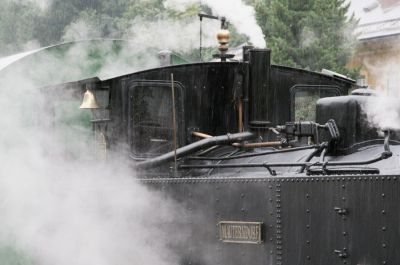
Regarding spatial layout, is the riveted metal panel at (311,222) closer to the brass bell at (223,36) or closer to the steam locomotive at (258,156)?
the steam locomotive at (258,156)

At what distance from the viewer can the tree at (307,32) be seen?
19881 millimetres

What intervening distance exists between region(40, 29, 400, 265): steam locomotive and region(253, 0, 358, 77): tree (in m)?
11.6

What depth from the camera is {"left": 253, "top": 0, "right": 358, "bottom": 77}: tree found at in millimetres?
19881

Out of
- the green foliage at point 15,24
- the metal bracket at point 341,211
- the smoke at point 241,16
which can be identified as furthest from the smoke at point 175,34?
the metal bracket at point 341,211

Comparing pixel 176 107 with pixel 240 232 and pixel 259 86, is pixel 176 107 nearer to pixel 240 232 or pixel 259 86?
pixel 259 86

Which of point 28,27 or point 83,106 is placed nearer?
point 83,106

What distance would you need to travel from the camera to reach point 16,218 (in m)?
9.09

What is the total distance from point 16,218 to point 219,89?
288 centimetres

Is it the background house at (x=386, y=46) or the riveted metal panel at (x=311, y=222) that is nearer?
the riveted metal panel at (x=311, y=222)

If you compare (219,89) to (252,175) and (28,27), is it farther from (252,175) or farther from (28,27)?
(28,27)

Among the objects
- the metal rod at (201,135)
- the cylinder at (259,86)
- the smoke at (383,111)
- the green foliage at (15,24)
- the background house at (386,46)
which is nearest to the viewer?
the smoke at (383,111)

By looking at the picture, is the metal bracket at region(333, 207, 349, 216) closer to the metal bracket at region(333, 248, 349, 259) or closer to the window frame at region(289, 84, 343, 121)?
the metal bracket at region(333, 248, 349, 259)

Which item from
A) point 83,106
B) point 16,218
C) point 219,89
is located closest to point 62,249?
point 16,218

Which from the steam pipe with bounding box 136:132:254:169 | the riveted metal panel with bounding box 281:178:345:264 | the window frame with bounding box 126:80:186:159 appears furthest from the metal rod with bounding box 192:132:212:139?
the riveted metal panel with bounding box 281:178:345:264
